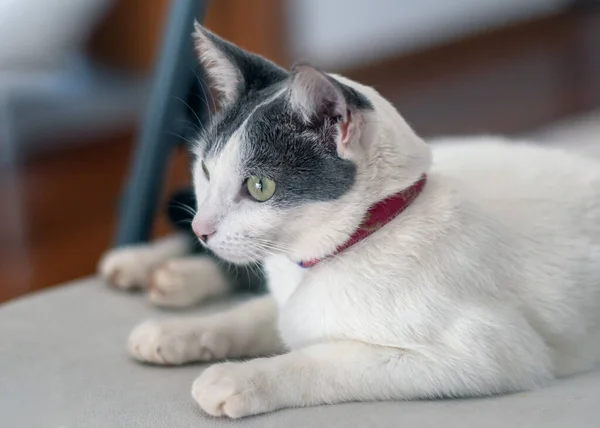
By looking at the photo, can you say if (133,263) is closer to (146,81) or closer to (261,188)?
→ (261,188)

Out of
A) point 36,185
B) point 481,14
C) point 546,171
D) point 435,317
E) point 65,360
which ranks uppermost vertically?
point 481,14

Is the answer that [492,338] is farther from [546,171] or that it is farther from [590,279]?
[546,171]

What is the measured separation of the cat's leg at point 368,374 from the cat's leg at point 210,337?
0.15 metres

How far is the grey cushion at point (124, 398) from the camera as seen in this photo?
88 centimetres

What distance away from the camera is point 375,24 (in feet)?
13.3

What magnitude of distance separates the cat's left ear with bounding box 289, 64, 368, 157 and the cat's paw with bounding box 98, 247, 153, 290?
529 mm

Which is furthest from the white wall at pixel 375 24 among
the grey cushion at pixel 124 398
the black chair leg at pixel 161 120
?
the grey cushion at pixel 124 398

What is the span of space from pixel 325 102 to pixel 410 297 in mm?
233

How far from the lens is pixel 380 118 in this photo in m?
0.93

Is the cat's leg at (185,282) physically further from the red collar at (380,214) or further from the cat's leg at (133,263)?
the red collar at (380,214)

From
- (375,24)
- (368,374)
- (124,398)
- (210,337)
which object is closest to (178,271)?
(210,337)

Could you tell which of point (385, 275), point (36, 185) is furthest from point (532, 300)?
point (36, 185)

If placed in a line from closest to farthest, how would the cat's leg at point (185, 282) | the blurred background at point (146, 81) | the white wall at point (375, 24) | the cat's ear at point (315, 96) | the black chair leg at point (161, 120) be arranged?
the cat's ear at point (315, 96) < the cat's leg at point (185, 282) < the black chair leg at point (161, 120) < the blurred background at point (146, 81) < the white wall at point (375, 24)

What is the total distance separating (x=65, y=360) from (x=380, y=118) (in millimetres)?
510
